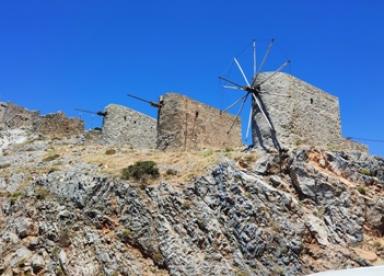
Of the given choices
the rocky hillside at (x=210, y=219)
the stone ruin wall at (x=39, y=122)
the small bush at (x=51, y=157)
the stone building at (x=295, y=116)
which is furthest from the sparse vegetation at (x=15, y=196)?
the stone ruin wall at (x=39, y=122)

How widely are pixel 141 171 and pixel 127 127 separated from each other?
12.1m

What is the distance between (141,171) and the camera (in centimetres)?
2309

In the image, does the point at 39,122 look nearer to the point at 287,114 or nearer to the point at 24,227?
the point at 24,227

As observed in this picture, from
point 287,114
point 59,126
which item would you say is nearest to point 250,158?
point 287,114

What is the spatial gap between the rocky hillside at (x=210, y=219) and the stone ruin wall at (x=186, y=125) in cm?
445

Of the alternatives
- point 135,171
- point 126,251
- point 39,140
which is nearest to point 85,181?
point 135,171

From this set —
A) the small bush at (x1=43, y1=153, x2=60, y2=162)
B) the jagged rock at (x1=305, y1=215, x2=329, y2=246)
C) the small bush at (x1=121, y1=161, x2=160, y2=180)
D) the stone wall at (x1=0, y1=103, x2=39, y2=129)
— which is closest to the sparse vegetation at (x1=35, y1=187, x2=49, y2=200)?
the small bush at (x1=121, y1=161, x2=160, y2=180)

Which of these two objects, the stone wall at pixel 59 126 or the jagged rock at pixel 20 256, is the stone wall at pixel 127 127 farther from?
the jagged rock at pixel 20 256

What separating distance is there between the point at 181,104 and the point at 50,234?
463 inches

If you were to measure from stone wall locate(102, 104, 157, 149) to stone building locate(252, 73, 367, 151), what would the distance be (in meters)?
12.6

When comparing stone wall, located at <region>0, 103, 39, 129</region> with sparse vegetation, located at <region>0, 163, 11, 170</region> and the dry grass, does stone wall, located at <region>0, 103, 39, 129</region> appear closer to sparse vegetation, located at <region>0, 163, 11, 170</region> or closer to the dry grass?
sparse vegetation, located at <region>0, 163, 11, 170</region>

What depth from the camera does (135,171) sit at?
23.1 m

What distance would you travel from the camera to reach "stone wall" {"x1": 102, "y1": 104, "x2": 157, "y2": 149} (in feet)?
113

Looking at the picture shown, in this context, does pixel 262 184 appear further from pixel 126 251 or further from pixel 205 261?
pixel 126 251
